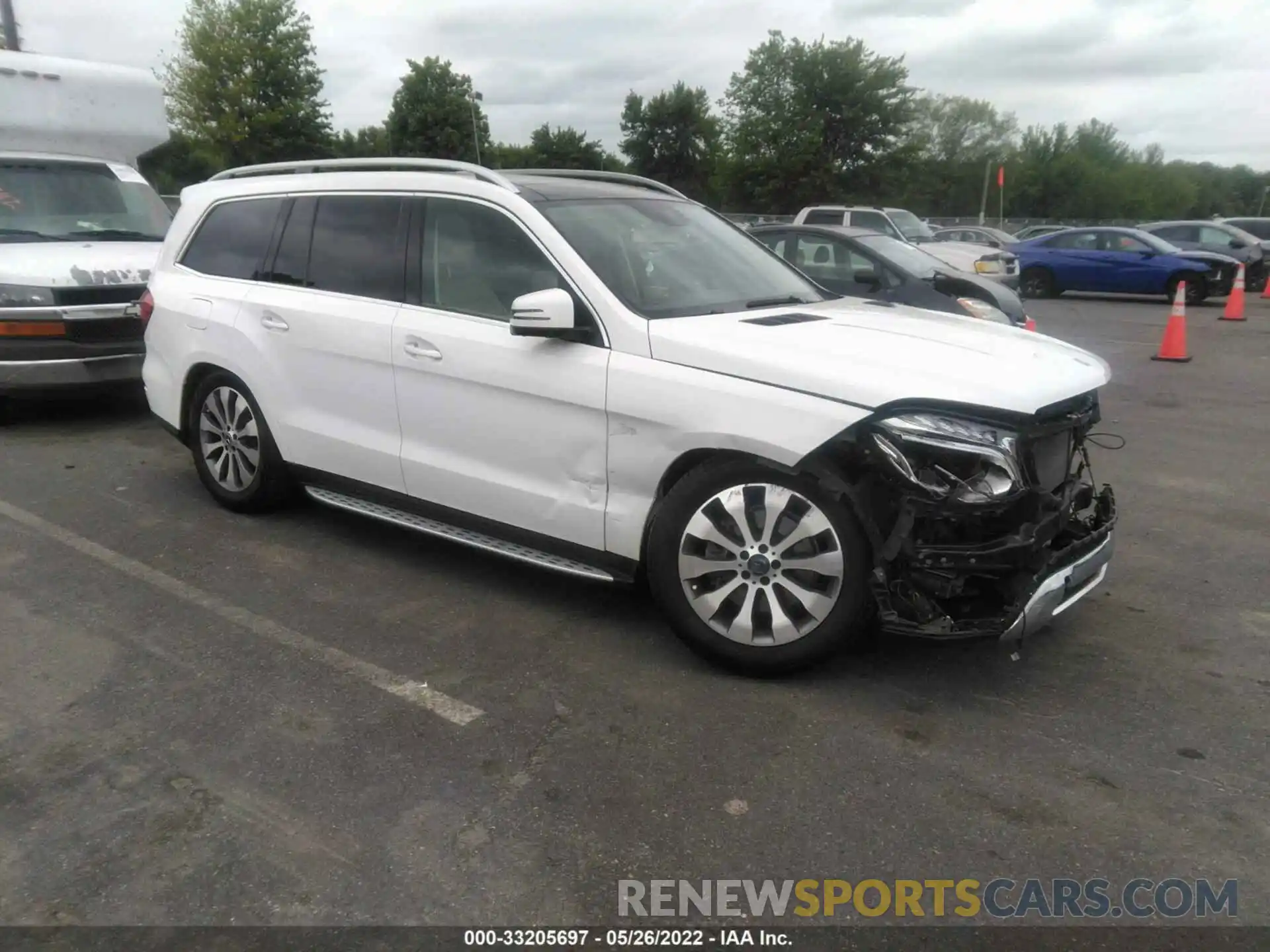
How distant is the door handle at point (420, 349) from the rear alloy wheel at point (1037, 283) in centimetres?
1894

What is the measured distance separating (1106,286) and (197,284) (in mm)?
18816

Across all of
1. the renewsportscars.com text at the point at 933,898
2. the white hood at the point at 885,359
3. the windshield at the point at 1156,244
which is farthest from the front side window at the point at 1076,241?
the renewsportscars.com text at the point at 933,898

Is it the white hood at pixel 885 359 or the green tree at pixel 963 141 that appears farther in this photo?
the green tree at pixel 963 141

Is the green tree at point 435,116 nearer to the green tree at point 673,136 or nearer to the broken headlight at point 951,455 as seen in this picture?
the green tree at point 673,136

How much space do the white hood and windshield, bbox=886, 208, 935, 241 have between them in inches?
680

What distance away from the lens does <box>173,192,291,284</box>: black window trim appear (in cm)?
529

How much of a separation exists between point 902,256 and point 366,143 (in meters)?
68.8

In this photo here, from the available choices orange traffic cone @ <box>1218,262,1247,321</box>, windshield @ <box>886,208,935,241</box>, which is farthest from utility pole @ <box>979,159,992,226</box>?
orange traffic cone @ <box>1218,262,1247,321</box>

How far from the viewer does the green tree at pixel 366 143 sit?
217 feet

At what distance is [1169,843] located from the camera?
9.37 ft

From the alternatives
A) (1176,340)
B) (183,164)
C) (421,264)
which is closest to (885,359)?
(421,264)

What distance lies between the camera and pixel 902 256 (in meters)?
10.5

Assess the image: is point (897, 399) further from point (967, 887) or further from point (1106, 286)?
point (1106, 286)

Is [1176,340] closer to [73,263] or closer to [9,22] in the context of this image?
[73,263]
